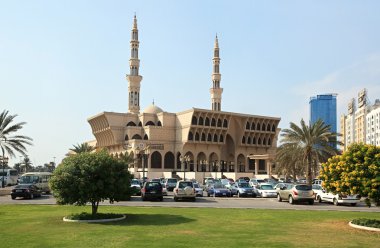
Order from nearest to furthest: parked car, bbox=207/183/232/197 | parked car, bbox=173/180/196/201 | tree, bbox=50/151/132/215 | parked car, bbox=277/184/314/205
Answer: tree, bbox=50/151/132/215 < parked car, bbox=277/184/314/205 < parked car, bbox=173/180/196/201 < parked car, bbox=207/183/232/197

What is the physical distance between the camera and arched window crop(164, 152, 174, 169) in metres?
91.8

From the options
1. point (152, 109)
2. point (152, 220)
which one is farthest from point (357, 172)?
point (152, 109)

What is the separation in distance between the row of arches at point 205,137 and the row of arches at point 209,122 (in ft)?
7.02

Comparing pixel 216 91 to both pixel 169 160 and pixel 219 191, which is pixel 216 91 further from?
pixel 219 191

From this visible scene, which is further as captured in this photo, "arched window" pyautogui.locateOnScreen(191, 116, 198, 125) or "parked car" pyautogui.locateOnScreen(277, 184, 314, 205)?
"arched window" pyautogui.locateOnScreen(191, 116, 198, 125)

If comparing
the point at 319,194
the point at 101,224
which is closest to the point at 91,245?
the point at 101,224

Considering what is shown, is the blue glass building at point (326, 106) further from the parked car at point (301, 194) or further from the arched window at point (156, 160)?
the parked car at point (301, 194)

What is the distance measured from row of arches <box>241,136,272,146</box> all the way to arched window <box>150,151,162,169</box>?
1914cm

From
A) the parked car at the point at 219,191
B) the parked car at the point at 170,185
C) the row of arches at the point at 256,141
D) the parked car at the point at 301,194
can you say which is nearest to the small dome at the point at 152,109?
the row of arches at the point at 256,141

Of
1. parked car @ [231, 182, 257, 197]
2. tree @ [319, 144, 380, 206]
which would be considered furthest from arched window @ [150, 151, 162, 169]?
tree @ [319, 144, 380, 206]

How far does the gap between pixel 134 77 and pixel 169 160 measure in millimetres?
19029

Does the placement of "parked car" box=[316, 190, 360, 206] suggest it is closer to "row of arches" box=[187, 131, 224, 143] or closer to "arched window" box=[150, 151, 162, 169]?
"row of arches" box=[187, 131, 224, 143]

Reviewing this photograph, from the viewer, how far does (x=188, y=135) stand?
89812 millimetres

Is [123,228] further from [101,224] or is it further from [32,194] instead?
[32,194]
